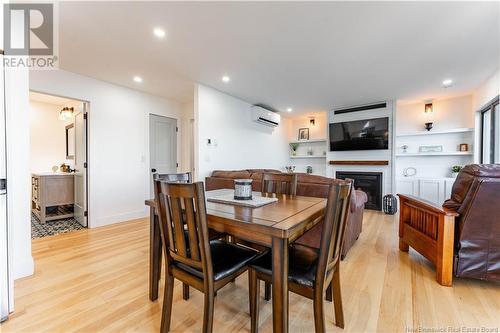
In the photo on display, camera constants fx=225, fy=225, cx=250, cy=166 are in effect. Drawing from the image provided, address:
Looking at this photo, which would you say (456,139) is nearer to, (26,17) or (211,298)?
(211,298)

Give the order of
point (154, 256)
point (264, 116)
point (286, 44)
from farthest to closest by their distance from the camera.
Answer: point (264, 116)
point (286, 44)
point (154, 256)

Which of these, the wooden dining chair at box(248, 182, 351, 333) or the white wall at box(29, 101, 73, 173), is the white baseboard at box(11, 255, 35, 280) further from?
the white wall at box(29, 101, 73, 173)

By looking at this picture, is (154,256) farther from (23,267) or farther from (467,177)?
(467,177)

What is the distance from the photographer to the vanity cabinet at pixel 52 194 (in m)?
3.89

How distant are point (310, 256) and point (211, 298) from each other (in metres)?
0.64

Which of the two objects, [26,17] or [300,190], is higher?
[26,17]

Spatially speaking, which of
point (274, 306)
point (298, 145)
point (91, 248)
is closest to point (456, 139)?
point (298, 145)

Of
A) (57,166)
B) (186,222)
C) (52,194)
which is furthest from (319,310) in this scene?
(57,166)

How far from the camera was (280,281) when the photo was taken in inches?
43.9

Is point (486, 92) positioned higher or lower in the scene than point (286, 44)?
lower

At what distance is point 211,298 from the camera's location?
1.18m

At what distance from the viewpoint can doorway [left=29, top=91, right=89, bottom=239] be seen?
12.1ft

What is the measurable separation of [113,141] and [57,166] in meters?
2.36

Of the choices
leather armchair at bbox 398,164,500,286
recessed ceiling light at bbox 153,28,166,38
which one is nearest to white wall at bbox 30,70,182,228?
recessed ceiling light at bbox 153,28,166,38
